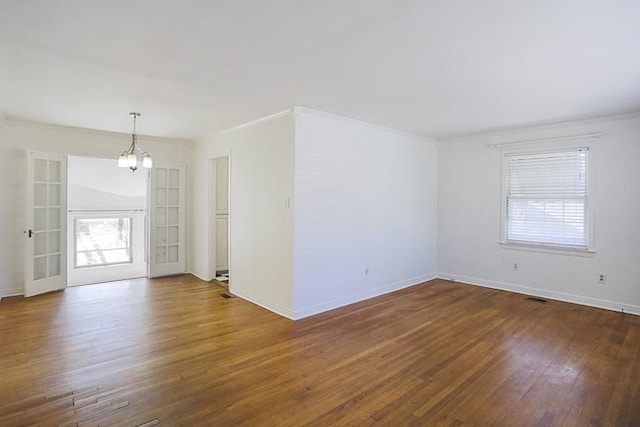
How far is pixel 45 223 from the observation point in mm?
5195

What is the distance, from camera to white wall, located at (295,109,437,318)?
4.22m

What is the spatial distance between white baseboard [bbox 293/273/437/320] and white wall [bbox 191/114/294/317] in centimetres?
21

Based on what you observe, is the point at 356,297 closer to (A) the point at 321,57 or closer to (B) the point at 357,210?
(B) the point at 357,210

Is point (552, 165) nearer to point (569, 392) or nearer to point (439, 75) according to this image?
point (439, 75)

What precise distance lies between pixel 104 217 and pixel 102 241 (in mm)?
550

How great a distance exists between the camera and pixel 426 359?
3105 mm

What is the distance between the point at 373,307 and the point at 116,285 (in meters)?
4.16

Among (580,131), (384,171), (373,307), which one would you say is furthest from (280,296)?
(580,131)

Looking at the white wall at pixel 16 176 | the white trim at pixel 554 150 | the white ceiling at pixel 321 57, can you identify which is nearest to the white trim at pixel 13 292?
the white wall at pixel 16 176

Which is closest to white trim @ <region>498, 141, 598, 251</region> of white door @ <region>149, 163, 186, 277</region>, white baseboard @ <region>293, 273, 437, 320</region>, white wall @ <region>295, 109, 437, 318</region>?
white wall @ <region>295, 109, 437, 318</region>

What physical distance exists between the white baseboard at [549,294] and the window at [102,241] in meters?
7.03

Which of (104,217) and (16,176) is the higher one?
(16,176)

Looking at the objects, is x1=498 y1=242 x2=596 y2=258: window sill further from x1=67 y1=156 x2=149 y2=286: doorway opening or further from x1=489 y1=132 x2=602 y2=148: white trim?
x1=67 y1=156 x2=149 y2=286: doorway opening

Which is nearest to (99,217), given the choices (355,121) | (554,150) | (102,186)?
(102,186)
